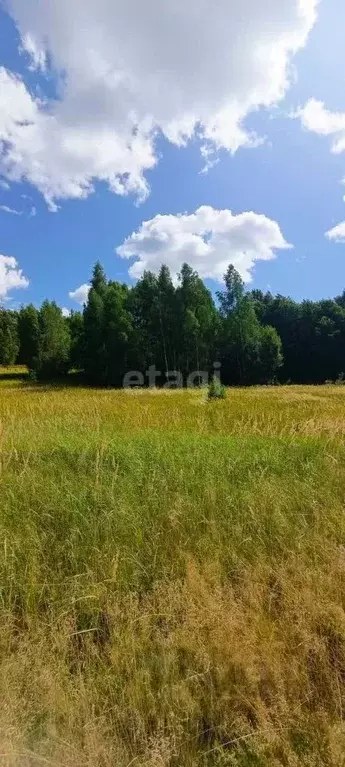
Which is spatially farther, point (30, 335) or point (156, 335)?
point (30, 335)

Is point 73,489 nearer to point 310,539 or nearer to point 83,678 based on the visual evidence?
point 83,678

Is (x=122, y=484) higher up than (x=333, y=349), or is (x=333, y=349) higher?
(x=333, y=349)

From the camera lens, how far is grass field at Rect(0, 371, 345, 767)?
1.89 meters

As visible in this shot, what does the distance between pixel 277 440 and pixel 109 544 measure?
10.8 feet

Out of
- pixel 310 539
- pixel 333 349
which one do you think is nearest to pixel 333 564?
pixel 310 539

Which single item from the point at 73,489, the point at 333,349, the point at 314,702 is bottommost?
the point at 314,702

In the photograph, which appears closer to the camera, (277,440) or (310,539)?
(310,539)

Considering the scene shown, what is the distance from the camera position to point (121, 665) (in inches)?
88.8

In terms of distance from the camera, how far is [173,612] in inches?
102

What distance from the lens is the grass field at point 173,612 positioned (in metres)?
1.89

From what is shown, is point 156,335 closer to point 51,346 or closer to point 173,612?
point 51,346

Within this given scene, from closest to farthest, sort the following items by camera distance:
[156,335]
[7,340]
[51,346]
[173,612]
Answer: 1. [173,612]
2. [156,335]
3. [51,346]
4. [7,340]

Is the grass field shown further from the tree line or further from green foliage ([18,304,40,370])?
green foliage ([18,304,40,370])

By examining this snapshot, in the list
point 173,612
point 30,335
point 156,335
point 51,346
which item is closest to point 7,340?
point 30,335
